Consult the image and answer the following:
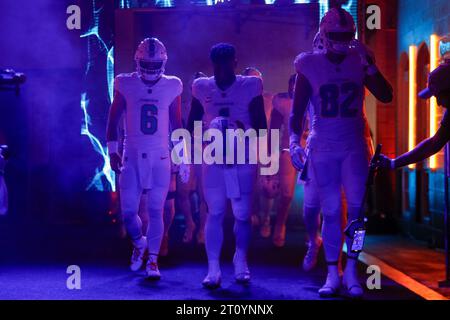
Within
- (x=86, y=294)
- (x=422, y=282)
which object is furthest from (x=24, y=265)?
(x=422, y=282)

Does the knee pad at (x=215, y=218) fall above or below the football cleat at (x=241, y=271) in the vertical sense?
above

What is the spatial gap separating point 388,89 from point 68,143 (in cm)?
680

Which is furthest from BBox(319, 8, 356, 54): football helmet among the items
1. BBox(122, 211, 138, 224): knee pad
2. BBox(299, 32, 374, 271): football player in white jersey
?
BBox(122, 211, 138, 224): knee pad

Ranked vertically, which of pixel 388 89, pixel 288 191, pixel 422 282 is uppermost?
pixel 388 89

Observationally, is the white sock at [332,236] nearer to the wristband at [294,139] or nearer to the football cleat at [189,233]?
the wristband at [294,139]

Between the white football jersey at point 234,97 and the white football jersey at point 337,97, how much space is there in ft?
1.95

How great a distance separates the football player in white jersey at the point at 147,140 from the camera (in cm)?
571

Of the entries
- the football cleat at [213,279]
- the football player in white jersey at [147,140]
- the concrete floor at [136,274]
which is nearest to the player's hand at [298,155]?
the concrete floor at [136,274]

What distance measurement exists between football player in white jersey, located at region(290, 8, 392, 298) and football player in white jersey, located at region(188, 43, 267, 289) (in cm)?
59

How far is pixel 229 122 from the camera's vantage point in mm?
5359

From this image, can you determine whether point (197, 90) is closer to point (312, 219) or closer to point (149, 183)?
point (149, 183)

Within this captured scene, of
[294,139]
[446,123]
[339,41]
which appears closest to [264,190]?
→ [294,139]

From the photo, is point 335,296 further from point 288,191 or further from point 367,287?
point 288,191

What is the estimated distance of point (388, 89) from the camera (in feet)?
16.2
